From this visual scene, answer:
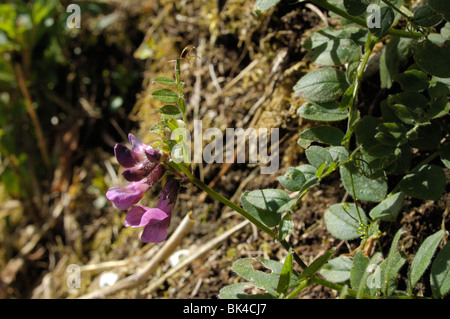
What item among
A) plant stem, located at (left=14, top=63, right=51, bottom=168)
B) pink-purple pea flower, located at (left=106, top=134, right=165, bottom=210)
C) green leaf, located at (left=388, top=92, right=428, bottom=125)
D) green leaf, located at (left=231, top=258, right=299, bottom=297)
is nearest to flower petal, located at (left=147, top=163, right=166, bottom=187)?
pink-purple pea flower, located at (left=106, top=134, right=165, bottom=210)

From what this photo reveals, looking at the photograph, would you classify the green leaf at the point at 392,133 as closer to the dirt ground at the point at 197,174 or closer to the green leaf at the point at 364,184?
the green leaf at the point at 364,184

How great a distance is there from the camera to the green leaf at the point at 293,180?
103 cm

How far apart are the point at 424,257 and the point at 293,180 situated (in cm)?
33

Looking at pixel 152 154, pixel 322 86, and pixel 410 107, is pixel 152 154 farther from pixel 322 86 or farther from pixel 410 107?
pixel 410 107

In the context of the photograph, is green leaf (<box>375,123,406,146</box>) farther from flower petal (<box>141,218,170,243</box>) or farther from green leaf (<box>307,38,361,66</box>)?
flower petal (<box>141,218,170,243</box>)

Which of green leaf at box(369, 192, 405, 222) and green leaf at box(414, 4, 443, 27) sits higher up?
green leaf at box(414, 4, 443, 27)

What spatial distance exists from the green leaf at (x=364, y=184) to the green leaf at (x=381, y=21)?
33cm

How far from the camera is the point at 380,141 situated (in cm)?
113

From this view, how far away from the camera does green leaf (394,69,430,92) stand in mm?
1178

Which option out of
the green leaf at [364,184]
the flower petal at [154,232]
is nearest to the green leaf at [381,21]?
the green leaf at [364,184]

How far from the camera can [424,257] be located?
→ 3.33 feet

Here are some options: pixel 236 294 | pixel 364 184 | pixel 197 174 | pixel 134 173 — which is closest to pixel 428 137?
pixel 364 184

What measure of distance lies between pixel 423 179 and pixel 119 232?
1417mm

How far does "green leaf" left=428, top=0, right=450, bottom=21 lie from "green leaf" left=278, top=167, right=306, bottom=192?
47cm
